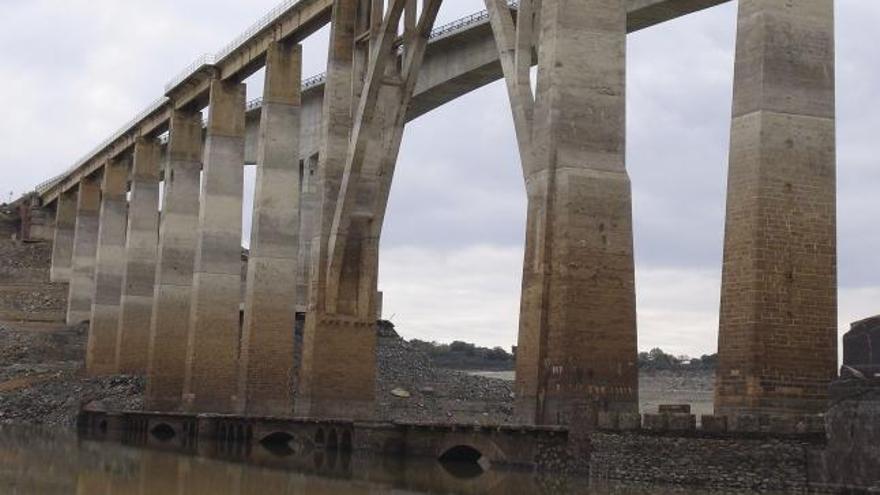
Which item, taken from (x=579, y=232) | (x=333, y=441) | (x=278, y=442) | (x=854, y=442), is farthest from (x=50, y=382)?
(x=854, y=442)

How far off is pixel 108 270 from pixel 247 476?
39227 mm

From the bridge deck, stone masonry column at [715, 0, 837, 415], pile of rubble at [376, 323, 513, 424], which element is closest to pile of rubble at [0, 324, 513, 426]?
pile of rubble at [376, 323, 513, 424]

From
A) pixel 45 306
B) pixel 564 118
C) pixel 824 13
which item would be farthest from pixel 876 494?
pixel 45 306

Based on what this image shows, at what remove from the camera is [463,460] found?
28594mm

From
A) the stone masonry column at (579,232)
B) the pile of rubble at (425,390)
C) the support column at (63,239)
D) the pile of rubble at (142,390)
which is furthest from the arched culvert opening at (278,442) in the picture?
the support column at (63,239)

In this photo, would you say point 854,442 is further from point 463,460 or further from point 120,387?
point 120,387

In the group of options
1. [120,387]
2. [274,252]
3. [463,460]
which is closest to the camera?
[463,460]

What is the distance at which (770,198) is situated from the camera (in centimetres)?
2094

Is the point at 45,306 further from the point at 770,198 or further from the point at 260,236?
the point at 770,198

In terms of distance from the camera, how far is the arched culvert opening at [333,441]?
32494 mm

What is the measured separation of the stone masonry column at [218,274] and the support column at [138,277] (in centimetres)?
1040

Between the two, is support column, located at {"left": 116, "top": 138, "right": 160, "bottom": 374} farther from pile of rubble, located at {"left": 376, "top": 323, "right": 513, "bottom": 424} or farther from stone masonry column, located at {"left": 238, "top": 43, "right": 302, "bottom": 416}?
stone masonry column, located at {"left": 238, "top": 43, "right": 302, "bottom": 416}

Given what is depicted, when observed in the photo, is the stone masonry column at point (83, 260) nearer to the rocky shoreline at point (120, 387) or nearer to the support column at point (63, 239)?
the rocky shoreline at point (120, 387)

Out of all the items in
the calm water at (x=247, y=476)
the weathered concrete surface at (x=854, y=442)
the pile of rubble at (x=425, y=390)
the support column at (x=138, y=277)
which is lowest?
the calm water at (x=247, y=476)
